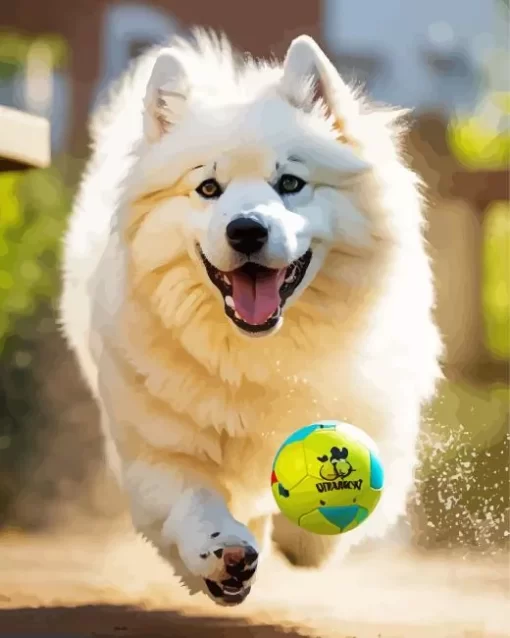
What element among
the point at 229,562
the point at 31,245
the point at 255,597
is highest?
the point at 31,245

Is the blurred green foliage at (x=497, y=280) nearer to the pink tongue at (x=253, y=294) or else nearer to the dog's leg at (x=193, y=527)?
the pink tongue at (x=253, y=294)

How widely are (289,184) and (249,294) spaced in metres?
0.31

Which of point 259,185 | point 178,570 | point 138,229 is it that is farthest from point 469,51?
point 178,570

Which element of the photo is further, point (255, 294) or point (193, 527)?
point (255, 294)

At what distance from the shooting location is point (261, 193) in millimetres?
2346

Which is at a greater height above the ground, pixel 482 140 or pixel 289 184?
pixel 482 140

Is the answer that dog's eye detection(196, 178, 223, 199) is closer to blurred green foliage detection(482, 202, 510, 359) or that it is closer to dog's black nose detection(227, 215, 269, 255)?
dog's black nose detection(227, 215, 269, 255)

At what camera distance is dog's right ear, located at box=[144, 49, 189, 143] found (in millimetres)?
2520

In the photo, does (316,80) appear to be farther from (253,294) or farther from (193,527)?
(193,527)

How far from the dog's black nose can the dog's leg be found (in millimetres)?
644

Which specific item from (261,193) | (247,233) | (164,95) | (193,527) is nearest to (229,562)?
(193,527)

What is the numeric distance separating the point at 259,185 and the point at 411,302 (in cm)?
62

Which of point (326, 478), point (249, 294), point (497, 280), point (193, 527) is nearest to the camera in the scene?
point (326, 478)

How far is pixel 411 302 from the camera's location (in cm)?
269
